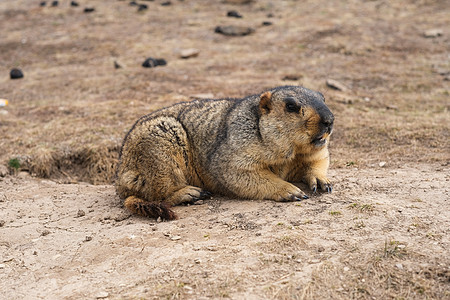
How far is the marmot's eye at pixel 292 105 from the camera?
19.0ft

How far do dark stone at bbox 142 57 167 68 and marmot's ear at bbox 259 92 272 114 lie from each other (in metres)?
10.7

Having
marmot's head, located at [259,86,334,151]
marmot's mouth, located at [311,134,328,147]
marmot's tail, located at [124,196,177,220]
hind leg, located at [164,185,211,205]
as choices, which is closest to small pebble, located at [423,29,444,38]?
marmot's head, located at [259,86,334,151]

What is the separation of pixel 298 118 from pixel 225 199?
1.77 metres

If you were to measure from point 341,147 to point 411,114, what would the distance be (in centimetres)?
309

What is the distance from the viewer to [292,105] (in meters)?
5.85

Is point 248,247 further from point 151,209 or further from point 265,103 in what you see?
point 265,103

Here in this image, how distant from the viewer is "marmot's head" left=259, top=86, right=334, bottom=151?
18.7 ft

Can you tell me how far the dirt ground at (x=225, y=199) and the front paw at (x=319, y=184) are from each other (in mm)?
197

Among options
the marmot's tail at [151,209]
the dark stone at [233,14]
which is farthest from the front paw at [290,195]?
the dark stone at [233,14]

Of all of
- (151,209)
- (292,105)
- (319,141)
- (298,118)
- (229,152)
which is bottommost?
(151,209)

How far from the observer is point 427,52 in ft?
55.3

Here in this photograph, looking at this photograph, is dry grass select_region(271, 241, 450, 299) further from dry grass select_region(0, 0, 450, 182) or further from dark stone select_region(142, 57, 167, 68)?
dark stone select_region(142, 57, 167, 68)

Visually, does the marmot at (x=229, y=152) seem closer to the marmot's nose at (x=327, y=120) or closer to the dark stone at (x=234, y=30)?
the marmot's nose at (x=327, y=120)

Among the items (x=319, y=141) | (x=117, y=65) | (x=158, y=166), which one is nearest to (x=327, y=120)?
(x=319, y=141)
